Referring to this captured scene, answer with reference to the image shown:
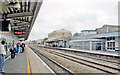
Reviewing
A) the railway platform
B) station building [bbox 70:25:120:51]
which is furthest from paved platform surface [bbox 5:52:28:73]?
station building [bbox 70:25:120:51]

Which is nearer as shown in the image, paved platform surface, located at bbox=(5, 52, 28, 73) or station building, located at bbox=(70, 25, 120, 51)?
paved platform surface, located at bbox=(5, 52, 28, 73)

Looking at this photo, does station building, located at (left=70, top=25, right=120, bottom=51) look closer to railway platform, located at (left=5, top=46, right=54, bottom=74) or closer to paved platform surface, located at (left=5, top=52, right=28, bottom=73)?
railway platform, located at (left=5, top=46, right=54, bottom=74)

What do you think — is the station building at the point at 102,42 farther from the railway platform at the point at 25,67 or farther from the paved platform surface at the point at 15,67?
the paved platform surface at the point at 15,67

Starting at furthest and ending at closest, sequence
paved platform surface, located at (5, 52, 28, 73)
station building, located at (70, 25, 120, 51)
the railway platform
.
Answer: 1. station building, located at (70, 25, 120, 51)
2. the railway platform
3. paved platform surface, located at (5, 52, 28, 73)

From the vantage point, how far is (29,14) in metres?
10.5

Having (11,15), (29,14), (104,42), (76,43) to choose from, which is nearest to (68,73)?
(29,14)

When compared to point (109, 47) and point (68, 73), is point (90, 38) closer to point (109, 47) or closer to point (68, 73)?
point (109, 47)

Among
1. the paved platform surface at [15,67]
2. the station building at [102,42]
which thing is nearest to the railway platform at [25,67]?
the paved platform surface at [15,67]

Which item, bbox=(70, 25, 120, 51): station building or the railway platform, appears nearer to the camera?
the railway platform

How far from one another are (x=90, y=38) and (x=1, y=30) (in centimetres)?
2524

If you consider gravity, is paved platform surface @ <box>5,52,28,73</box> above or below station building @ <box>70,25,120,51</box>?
below

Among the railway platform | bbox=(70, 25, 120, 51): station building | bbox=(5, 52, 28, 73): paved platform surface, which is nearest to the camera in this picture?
bbox=(5, 52, 28, 73): paved platform surface

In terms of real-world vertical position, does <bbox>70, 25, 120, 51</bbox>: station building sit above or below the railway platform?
above

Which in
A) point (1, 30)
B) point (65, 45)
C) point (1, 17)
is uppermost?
point (1, 17)
